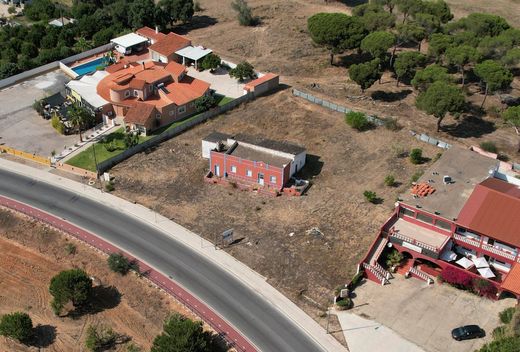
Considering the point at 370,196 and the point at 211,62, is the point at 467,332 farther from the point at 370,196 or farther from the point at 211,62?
the point at 211,62

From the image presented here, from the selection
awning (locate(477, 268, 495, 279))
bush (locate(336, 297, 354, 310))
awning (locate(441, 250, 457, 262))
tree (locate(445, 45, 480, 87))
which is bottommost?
bush (locate(336, 297, 354, 310))

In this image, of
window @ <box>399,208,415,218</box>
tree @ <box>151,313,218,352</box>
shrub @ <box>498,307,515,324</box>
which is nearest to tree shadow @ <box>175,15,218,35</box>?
window @ <box>399,208,415,218</box>

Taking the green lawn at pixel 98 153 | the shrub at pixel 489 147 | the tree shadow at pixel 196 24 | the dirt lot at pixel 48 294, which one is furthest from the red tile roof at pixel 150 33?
the shrub at pixel 489 147

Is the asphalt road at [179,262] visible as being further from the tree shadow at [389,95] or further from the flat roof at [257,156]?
the tree shadow at [389,95]

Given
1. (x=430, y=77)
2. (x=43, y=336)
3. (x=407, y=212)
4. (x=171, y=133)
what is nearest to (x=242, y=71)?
(x=171, y=133)

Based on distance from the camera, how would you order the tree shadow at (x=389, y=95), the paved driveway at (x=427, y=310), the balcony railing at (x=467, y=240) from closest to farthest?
the paved driveway at (x=427, y=310) < the balcony railing at (x=467, y=240) < the tree shadow at (x=389, y=95)

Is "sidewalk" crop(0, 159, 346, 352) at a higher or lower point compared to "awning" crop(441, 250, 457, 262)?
lower

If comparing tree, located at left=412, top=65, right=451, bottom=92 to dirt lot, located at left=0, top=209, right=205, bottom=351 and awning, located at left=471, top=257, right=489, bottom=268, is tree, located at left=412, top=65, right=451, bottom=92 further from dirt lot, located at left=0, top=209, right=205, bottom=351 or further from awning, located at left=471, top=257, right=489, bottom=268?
dirt lot, located at left=0, top=209, right=205, bottom=351
